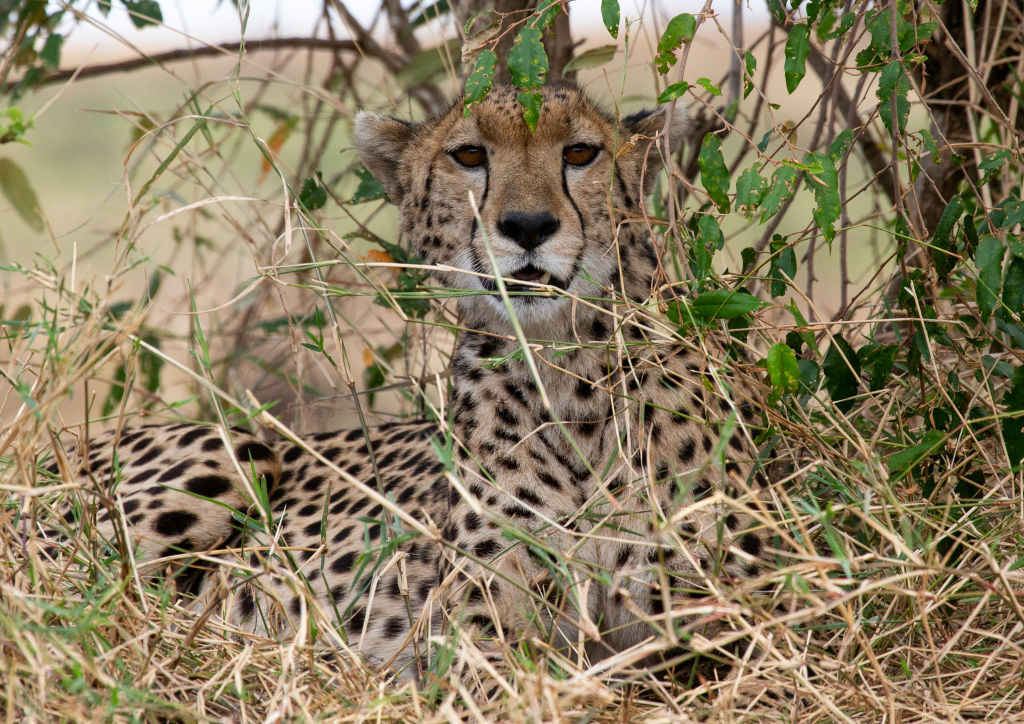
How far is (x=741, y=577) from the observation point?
83.7 inches

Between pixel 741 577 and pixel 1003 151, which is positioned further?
pixel 1003 151

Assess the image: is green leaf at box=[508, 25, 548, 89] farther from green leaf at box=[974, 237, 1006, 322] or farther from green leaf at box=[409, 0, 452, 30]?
green leaf at box=[409, 0, 452, 30]

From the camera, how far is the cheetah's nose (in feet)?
7.06

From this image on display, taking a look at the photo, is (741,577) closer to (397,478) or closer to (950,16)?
(397,478)

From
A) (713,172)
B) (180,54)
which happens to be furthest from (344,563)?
(180,54)

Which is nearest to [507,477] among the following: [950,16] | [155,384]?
[155,384]

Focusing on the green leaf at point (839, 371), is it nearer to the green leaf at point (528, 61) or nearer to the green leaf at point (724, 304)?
the green leaf at point (724, 304)

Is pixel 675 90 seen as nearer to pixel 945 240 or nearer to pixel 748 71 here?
pixel 748 71

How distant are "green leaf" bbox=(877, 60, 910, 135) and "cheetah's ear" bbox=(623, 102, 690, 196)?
1.52 ft

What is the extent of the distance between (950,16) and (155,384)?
8.20ft

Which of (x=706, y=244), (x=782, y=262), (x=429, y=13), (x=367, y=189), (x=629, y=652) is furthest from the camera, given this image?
(x=429, y=13)

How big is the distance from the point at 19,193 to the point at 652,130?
5.48 ft

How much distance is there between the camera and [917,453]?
6.84 feet

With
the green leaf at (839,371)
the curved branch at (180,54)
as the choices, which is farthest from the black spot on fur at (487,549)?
the curved branch at (180,54)
